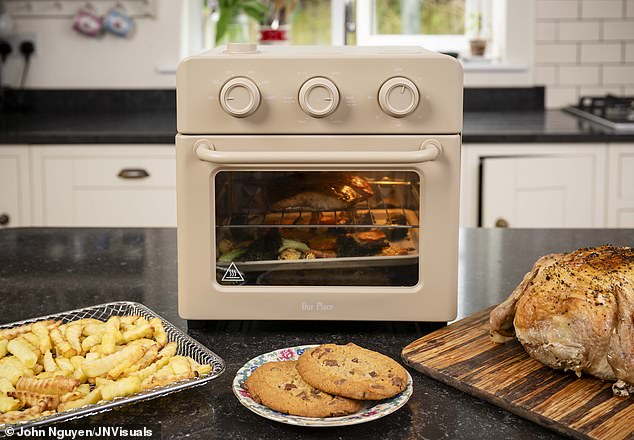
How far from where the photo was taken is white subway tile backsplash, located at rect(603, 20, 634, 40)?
3.40 m

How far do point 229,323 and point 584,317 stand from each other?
1.63 feet

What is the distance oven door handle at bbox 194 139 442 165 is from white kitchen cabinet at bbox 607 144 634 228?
69.8 inches

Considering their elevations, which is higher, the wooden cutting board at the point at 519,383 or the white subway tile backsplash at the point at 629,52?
the white subway tile backsplash at the point at 629,52

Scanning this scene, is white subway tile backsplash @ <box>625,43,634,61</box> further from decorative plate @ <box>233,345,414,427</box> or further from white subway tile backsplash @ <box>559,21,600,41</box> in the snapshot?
decorative plate @ <box>233,345,414,427</box>

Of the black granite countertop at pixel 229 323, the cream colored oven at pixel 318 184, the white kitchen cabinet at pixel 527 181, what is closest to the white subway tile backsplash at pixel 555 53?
the white kitchen cabinet at pixel 527 181

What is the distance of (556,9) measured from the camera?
3383 millimetres

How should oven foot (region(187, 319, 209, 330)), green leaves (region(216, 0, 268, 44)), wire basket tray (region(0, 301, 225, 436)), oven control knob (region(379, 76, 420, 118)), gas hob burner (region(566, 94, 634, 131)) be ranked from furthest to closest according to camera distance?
green leaves (region(216, 0, 268, 44))
gas hob burner (region(566, 94, 634, 131))
oven foot (region(187, 319, 209, 330))
oven control knob (region(379, 76, 420, 118))
wire basket tray (region(0, 301, 225, 436))

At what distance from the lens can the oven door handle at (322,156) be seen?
1155mm

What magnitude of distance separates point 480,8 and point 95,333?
110 inches

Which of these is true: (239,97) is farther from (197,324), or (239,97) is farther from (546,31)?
(546,31)

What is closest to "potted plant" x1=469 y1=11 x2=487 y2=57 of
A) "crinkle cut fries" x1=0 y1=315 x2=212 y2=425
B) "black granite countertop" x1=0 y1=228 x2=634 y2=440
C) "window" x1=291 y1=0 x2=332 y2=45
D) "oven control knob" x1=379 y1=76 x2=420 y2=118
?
"window" x1=291 y1=0 x2=332 y2=45

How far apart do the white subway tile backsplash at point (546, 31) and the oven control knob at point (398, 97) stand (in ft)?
7.92

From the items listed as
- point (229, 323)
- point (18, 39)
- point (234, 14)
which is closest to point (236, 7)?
point (234, 14)

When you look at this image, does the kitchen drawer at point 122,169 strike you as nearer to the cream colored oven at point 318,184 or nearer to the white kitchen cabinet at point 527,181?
the white kitchen cabinet at point 527,181
